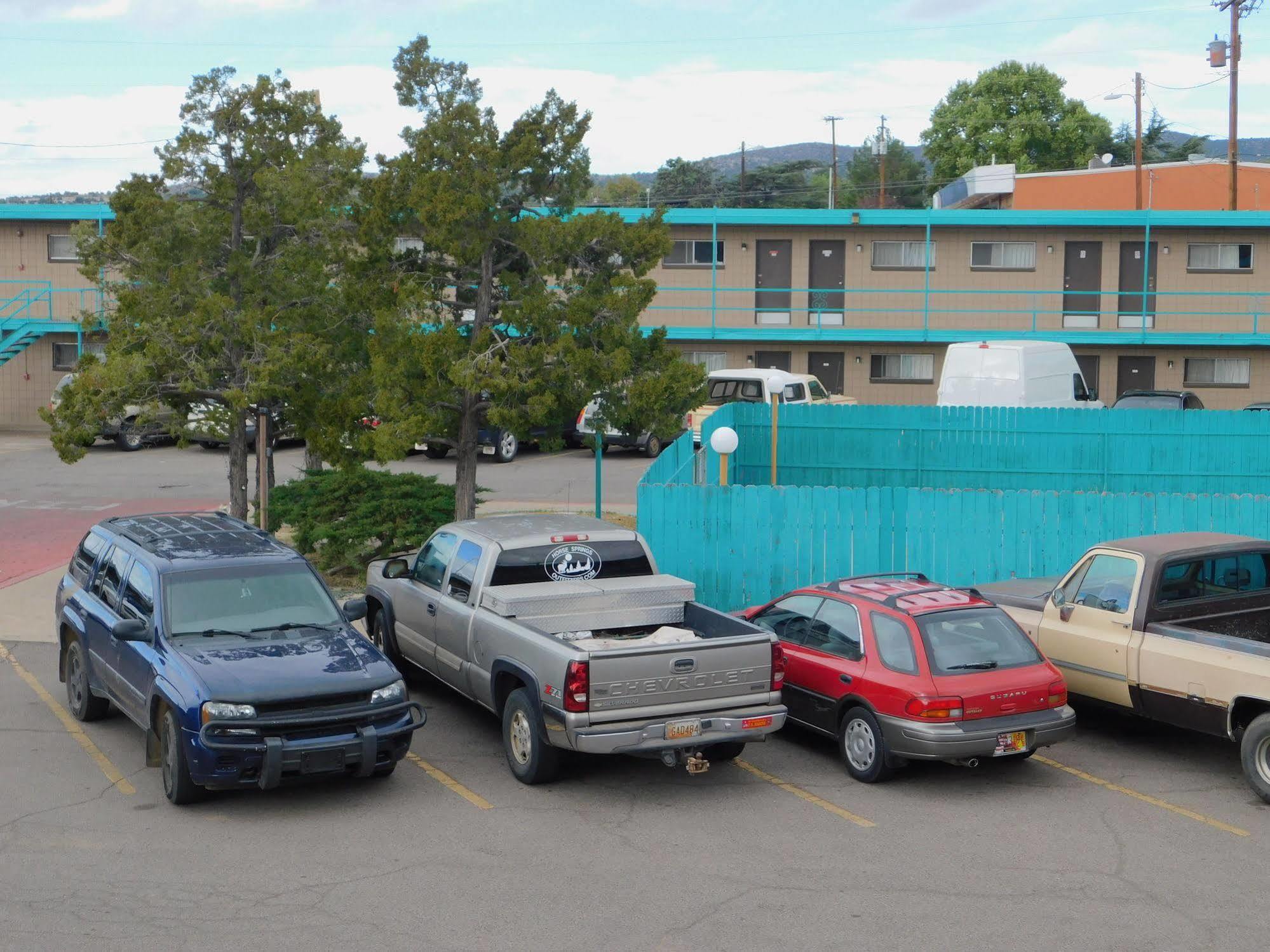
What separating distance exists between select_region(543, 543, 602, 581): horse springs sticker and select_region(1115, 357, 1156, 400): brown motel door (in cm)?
2856

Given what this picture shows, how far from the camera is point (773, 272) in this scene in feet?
119

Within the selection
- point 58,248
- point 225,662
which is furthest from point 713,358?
point 225,662

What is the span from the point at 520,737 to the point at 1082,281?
29.8 meters

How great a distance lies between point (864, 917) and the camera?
748cm

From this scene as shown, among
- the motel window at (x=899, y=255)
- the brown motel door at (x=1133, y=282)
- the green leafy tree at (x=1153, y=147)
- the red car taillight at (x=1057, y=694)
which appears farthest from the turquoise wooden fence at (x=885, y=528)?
the green leafy tree at (x=1153, y=147)

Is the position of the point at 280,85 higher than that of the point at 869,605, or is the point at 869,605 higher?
the point at 280,85

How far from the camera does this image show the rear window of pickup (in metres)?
10.9

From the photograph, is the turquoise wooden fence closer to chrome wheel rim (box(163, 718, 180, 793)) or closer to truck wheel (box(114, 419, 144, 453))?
chrome wheel rim (box(163, 718, 180, 793))

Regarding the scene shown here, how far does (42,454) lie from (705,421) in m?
16.6

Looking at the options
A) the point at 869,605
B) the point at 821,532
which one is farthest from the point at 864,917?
the point at 821,532

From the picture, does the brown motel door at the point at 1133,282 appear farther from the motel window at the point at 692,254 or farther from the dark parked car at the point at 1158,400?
the motel window at the point at 692,254

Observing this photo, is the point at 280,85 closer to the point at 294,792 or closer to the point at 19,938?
the point at 294,792

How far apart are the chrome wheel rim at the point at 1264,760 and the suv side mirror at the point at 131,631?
805 cm

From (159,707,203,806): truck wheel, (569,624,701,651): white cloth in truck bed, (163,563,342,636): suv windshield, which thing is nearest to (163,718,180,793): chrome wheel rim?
(159,707,203,806): truck wheel
